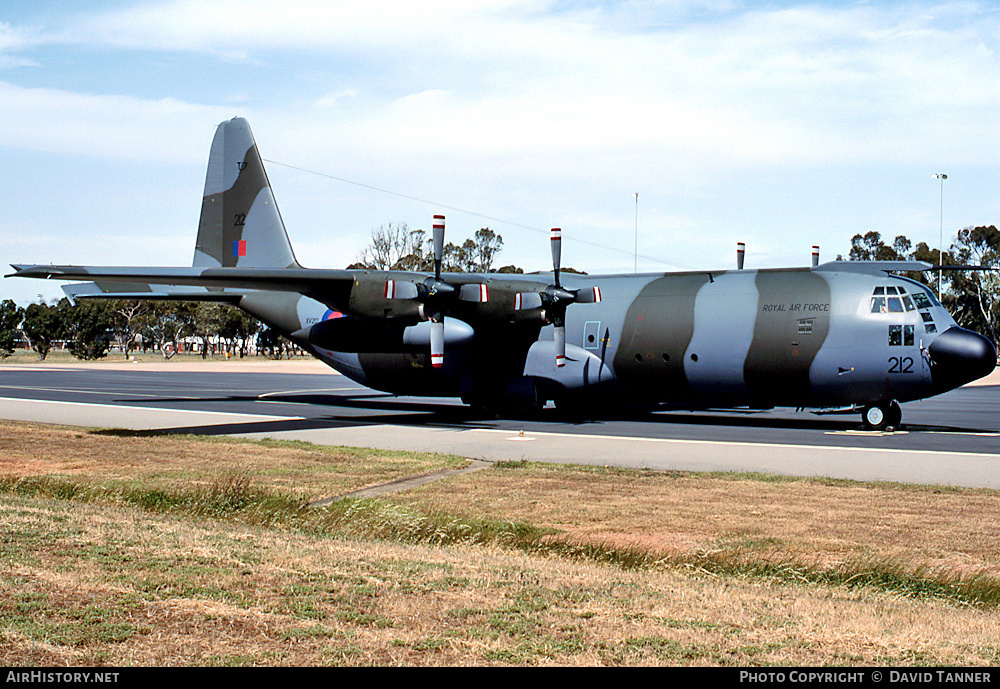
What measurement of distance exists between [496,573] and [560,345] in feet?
56.7

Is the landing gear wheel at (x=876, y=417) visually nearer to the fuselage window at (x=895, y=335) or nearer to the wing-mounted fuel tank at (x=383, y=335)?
the fuselage window at (x=895, y=335)

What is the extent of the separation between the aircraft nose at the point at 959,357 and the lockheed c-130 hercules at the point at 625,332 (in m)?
0.03

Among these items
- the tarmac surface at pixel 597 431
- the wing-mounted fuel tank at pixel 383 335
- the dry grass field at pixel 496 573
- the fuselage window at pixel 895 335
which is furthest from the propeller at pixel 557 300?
the dry grass field at pixel 496 573

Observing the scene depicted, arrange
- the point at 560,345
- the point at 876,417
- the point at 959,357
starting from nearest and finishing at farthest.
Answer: the point at 959,357, the point at 876,417, the point at 560,345

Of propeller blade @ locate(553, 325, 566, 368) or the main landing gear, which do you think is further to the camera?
propeller blade @ locate(553, 325, 566, 368)

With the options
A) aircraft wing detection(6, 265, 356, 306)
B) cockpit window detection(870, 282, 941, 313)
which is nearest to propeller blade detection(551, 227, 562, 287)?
aircraft wing detection(6, 265, 356, 306)

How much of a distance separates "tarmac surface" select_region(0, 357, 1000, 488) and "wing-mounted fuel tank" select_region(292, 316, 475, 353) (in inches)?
85.9

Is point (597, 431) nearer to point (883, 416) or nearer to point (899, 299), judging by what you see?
point (883, 416)

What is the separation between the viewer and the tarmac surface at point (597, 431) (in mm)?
16531

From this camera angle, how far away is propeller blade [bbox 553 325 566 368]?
24672mm

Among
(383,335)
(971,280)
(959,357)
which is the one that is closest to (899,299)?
(959,357)

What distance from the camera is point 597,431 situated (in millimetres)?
22844

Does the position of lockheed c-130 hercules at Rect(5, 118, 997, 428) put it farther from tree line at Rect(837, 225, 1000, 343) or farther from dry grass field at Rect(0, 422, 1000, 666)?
tree line at Rect(837, 225, 1000, 343)

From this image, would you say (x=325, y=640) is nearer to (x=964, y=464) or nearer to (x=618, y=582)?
(x=618, y=582)
